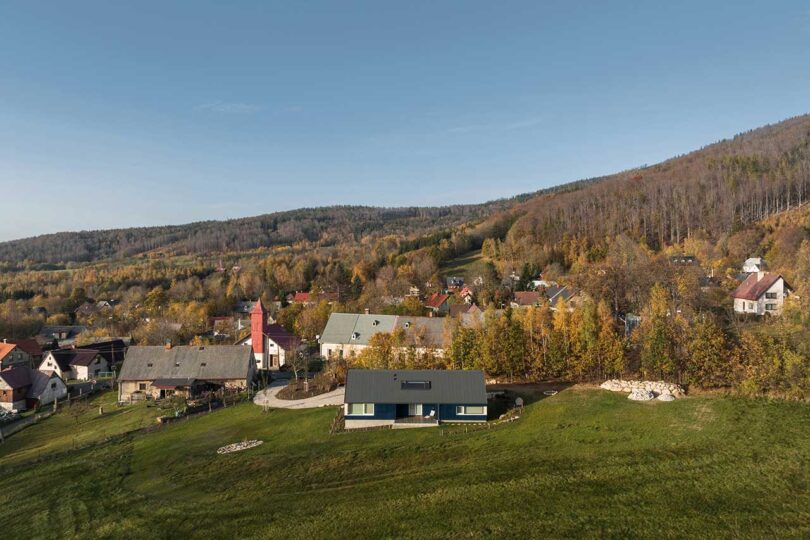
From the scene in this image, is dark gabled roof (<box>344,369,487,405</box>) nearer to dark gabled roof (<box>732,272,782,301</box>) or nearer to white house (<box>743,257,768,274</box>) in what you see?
dark gabled roof (<box>732,272,782,301</box>)

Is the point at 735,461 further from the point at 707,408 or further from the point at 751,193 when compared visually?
the point at 751,193

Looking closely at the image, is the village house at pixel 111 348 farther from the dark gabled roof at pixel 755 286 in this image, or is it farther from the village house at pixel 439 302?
the dark gabled roof at pixel 755 286

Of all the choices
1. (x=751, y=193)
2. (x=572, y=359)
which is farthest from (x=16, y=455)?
(x=751, y=193)

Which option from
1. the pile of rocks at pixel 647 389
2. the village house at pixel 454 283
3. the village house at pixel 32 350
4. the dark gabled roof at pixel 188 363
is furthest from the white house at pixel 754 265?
the village house at pixel 32 350

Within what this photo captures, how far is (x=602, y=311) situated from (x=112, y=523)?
118ft

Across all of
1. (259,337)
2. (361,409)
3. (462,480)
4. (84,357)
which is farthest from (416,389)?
(84,357)

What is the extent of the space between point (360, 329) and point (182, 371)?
63.8 feet

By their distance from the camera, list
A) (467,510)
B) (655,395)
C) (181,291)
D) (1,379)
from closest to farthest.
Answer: (467,510), (655,395), (1,379), (181,291)

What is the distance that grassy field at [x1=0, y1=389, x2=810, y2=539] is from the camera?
18.6 meters

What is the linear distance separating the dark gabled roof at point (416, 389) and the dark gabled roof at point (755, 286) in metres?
43.4

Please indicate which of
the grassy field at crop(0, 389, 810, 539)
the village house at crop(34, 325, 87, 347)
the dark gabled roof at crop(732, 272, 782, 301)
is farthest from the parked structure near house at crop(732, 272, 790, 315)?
the village house at crop(34, 325, 87, 347)

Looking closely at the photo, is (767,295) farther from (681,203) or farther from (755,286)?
(681,203)

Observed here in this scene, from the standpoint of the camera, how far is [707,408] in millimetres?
29453

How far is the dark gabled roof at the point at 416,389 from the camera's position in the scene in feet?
108
